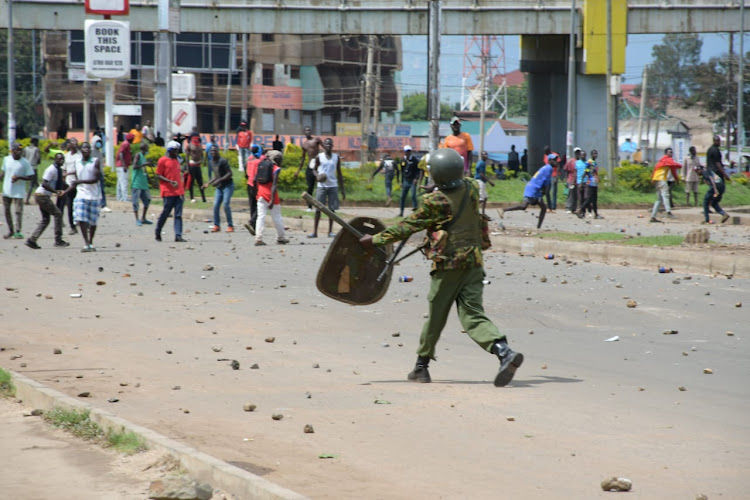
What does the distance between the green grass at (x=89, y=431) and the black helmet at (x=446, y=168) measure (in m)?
2.77

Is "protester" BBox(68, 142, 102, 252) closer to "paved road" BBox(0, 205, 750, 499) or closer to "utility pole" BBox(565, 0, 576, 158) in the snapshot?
"paved road" BBox(0, 205, 750, 499)

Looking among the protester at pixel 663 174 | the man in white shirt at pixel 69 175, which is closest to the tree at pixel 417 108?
the protester at pixel 663 174

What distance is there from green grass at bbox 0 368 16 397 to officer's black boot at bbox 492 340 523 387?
124 inches

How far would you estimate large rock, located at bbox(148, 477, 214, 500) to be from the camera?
4.71 meters

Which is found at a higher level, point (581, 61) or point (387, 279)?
point (581, 61)

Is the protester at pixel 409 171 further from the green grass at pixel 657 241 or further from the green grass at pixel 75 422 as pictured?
the green grass at pixel 75 422

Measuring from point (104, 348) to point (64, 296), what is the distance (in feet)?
11.5

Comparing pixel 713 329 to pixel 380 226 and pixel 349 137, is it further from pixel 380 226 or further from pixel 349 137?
pixel 349 137

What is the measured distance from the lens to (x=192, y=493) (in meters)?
4.72

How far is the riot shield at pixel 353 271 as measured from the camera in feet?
25.9

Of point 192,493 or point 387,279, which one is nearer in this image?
point 192,493

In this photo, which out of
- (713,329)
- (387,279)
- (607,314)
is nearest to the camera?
(387,279)

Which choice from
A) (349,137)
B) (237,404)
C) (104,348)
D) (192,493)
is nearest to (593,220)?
(104,348)

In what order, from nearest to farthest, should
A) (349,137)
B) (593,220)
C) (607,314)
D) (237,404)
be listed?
(237,404) → (607,314) → (593,220) → (349,137)
